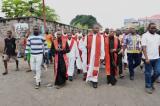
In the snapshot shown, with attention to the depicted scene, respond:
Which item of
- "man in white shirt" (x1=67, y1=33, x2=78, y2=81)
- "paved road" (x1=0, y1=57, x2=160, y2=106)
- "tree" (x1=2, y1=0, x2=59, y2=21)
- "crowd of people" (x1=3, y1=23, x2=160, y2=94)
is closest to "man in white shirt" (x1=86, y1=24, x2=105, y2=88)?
"crowd of people" (x1=3, y1=23, x2=160, y2=94)

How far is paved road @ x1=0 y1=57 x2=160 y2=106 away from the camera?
966 centimetres

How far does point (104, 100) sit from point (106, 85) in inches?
76.8

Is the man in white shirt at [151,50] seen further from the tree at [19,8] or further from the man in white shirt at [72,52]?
the tree at [19,8]

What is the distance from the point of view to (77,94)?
10633 millimetres

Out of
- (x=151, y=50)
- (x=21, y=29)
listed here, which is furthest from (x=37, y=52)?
(x=21, y=29)

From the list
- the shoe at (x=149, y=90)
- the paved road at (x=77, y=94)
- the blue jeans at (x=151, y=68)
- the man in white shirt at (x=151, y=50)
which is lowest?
the paved road at (x=77, y=94)

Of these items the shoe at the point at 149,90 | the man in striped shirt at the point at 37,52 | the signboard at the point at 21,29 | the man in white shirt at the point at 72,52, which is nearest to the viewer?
the shoe at the point at 149,90

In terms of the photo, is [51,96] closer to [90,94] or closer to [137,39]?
[90,94]

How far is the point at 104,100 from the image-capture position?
9.88 m

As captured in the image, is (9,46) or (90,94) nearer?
(90,94)

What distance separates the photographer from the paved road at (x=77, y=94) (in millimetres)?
9664

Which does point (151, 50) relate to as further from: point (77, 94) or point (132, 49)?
point (77, 94)

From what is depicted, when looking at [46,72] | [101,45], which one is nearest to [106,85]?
[101,45]

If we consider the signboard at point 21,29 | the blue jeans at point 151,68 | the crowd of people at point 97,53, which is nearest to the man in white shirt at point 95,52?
the crowd of people at point 97,53
